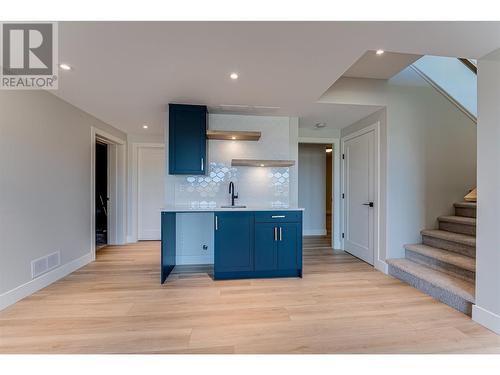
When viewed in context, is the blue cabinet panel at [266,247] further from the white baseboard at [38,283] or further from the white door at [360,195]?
the white baseboard at [38,283]

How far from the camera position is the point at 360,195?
3883mm

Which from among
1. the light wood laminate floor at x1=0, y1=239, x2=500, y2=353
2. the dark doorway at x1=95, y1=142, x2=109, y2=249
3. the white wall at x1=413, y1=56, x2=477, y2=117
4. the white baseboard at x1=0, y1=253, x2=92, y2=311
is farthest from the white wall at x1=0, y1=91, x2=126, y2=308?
the white wall at x1=413, y1=56, x2=477, y2=117

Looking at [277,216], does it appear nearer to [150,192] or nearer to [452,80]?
[452,80]

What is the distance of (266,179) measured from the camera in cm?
370

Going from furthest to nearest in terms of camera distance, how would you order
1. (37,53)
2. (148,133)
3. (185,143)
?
(148,133) → (185,143) → (37,53)

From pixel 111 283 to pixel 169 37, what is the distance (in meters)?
2.70

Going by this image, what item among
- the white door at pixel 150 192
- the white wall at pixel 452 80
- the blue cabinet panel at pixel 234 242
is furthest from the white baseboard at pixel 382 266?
the white door at pixel 150 192

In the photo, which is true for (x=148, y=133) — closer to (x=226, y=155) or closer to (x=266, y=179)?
(x=226, y=155)

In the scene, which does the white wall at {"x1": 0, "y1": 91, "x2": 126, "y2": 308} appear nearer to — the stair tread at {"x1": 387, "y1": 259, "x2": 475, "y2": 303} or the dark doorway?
the dark doorway

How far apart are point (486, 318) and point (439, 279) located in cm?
58

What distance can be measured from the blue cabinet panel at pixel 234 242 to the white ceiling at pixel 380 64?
2177 millimetres

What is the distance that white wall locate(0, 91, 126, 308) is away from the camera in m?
2.29

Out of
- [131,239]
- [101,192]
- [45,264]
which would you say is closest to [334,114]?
[45,264]
